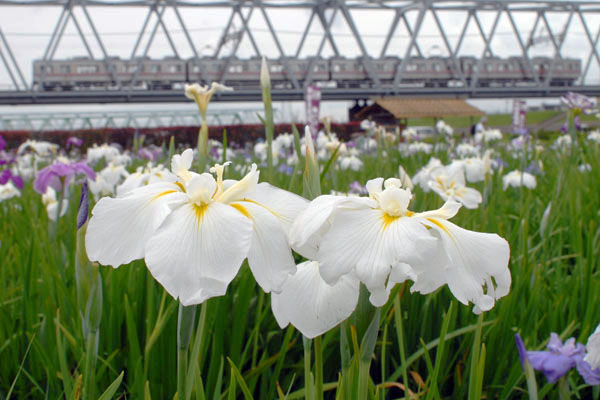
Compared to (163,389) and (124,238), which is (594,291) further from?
(124,238)

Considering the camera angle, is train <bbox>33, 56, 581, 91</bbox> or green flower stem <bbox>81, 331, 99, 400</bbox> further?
train <bbox>33, 56, 581, 91</bbox>

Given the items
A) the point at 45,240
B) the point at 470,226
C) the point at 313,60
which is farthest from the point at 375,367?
the point at 313,60

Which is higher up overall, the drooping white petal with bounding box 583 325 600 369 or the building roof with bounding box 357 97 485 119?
the building roof with bounding box 357 97 485 119

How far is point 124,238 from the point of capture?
0.54m

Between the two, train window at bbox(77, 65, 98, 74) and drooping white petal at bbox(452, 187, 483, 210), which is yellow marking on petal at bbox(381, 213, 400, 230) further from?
train window at bbox(77, 65, 98, 74)

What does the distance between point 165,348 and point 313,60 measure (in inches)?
1009

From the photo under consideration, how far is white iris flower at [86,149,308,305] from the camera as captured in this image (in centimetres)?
49

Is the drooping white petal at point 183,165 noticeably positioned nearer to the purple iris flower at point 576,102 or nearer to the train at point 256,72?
the purple iris flower at point 576,102

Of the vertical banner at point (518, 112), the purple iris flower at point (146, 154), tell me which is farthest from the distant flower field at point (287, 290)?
the vertical banner at point (518, 112)

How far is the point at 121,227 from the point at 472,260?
381mm

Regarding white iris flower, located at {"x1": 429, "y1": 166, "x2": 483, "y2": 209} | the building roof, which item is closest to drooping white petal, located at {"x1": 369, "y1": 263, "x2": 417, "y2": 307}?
white iris flower, located at {"x1": 429, "y1": 166, "x2": 483, "y2": 209}

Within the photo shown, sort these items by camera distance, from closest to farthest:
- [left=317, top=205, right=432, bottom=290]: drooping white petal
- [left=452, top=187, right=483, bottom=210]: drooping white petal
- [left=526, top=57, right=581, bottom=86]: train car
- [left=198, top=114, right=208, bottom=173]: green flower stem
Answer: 1. [left=317, top=205, right=432, bottom=290]: drooping white petal
2. [left=198, top=114, right=208, bottom=173]: green flower stem
3. [left=452, top=187, right=483, bottom=210]: drooping white petal
4. [left=526, top=57, right=581, bottom=86]: train car

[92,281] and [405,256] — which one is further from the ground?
[405,256]

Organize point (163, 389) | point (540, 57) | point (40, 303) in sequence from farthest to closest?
1. point (540, 57)
2. point (40, 303)
3. point (163, 389)
